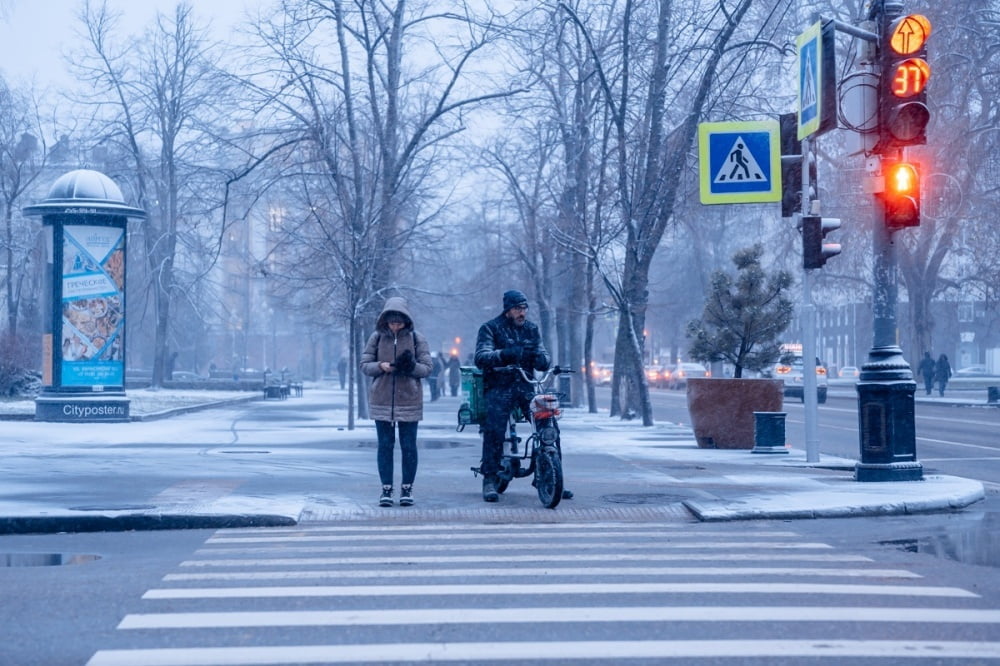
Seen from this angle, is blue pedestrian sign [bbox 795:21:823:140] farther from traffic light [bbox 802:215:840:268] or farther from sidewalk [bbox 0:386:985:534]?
sidewalk [bbox 0:386:985:534]

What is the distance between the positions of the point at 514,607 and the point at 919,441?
17.5m

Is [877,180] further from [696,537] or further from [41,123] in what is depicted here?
[41,123]

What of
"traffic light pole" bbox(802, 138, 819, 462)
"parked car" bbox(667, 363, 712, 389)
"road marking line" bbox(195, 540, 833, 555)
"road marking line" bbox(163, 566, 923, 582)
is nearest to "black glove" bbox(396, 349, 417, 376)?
"road marking line" bbox(195, 540, 833, 555)

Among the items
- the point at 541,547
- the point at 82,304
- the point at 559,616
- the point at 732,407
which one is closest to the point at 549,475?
the point at 541,547

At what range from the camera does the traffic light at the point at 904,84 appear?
1260 cm

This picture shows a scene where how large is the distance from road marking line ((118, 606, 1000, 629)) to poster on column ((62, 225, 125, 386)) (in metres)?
20.1

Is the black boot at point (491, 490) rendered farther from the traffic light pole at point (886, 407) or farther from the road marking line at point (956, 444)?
the road marking line at point (956, 444)

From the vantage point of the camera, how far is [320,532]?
10.2 metres

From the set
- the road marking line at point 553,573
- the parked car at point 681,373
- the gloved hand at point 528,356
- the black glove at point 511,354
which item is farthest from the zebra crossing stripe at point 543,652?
the parked car at point 681,373

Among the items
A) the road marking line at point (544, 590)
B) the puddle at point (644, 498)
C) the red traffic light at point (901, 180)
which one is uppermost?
the red traffic light at point (901, 180)

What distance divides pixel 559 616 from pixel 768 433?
12.7 metres

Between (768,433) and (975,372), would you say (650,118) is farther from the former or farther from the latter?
(975,372)

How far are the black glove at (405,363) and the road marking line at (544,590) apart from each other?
4.18m

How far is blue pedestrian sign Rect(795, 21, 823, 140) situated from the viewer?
1370 centimetres
